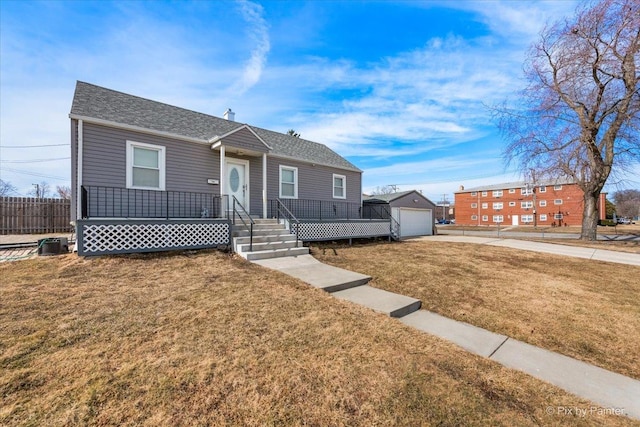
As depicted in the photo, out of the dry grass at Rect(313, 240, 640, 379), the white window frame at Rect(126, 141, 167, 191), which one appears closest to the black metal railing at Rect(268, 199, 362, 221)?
the dry grass at Rect(313, 240, 640, 379)

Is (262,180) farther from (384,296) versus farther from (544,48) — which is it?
(544,48)

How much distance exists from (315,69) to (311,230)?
21.4 ft

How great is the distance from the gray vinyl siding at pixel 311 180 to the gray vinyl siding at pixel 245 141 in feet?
4.34

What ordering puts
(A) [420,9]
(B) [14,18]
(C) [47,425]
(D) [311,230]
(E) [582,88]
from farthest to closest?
(E) [582,88] < (D) [311,230] < (A) [420,9] < (B) [14,18] < (C) [47,425]

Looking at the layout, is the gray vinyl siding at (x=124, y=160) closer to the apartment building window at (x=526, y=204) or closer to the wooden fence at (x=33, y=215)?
the wooden fence at (x=33, y=215)

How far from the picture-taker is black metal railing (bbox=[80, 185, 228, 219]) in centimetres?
749

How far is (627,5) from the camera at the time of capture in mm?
10898

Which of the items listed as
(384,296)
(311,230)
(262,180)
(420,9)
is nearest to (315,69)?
(420,9)

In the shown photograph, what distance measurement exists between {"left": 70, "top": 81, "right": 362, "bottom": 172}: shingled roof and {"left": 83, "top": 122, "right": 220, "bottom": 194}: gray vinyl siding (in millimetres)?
333

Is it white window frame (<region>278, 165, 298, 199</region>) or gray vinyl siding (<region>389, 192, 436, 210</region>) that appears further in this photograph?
gray vinyl siding (<region>389, 192, 436, 210</region>)

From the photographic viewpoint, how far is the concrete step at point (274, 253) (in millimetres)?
7044

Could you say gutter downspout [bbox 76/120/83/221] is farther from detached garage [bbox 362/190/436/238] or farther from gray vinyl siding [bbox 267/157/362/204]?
detached garage [bbox 362/190/436/238]

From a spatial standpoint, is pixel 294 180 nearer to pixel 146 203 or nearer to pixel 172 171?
pixel 172 171

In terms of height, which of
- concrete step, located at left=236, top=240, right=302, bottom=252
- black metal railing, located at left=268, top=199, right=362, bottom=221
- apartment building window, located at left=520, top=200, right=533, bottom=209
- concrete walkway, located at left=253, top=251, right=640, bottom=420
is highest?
apartment building window, located at left=520, top=200, right=533, bottom=209
